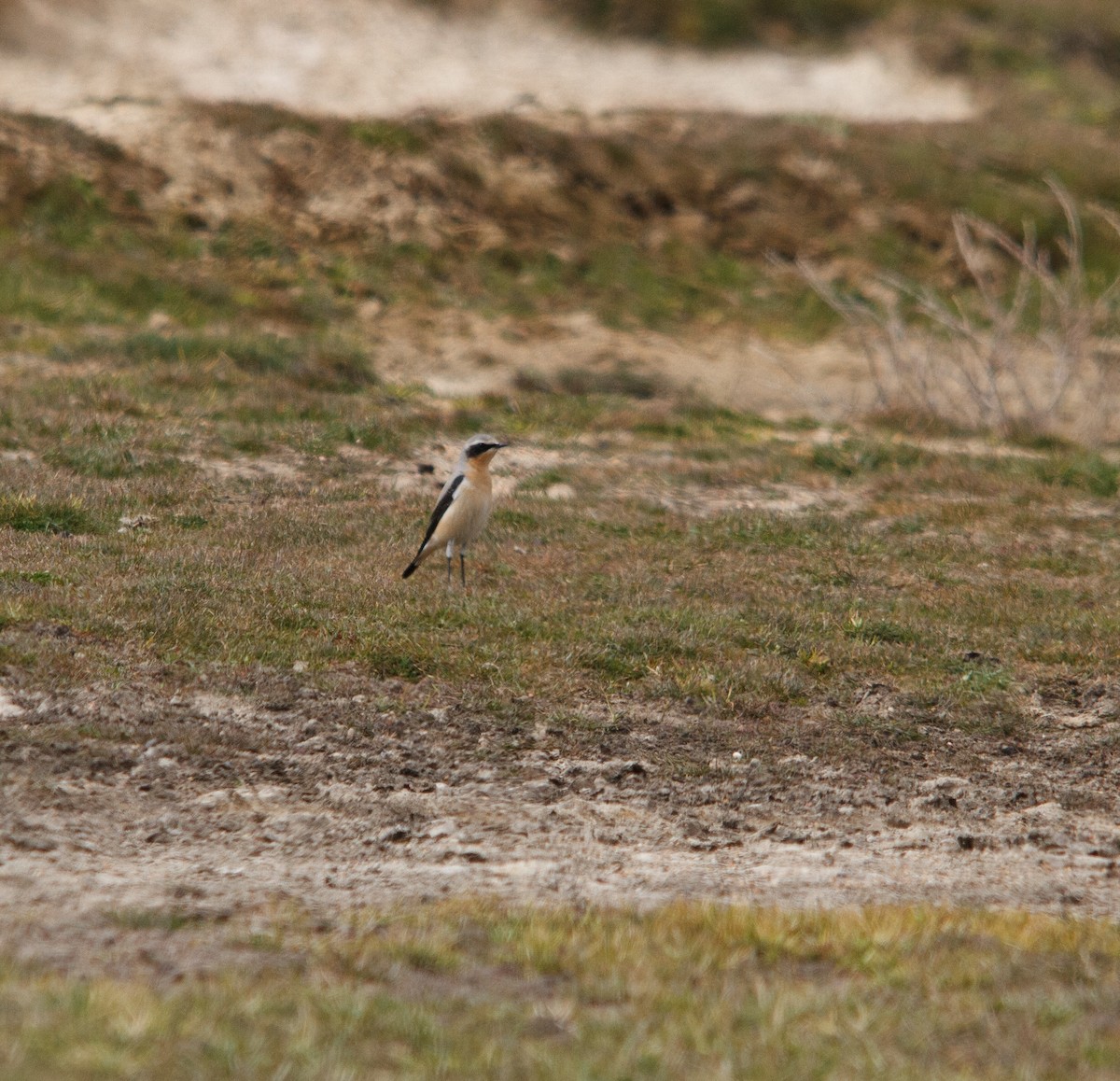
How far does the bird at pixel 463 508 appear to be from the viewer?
504 inches

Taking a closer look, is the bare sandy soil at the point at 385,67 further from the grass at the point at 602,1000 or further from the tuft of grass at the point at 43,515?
the grass at the point at 602,1000

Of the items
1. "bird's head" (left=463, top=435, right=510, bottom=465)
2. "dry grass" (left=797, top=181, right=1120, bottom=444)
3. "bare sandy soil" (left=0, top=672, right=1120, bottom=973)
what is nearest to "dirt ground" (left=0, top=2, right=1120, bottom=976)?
"bare sandy soil" (left=0, top=672, right=1120, bottom=973)

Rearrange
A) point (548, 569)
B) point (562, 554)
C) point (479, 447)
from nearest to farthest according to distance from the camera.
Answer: point (479, 447), point (548, 569), point (562, 554)

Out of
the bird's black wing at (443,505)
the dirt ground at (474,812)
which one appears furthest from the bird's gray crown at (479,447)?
the dirt ground at (474,812)

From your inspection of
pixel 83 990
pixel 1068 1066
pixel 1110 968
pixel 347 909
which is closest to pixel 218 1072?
pixel 83 990

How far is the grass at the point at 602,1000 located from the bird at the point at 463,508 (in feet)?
21.1

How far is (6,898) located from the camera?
21.0 ft

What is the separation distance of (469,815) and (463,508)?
Result: 484cm

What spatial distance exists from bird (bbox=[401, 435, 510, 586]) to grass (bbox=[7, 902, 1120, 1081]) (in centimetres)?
642

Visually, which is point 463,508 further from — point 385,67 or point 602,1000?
point 385,67

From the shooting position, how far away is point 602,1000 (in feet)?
18.5

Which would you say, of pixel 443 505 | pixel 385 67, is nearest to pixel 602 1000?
pixel 443 505

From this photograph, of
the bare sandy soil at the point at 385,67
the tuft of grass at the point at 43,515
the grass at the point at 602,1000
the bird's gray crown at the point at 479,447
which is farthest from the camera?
the bare sandy soil at the point at 385,67

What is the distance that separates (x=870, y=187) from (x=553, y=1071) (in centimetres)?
3216
